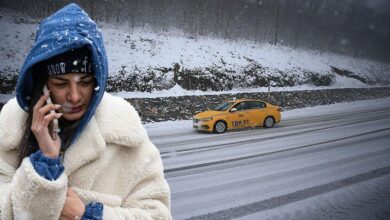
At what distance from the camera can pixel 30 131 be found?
1.35 meters

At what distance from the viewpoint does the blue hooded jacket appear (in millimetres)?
1243

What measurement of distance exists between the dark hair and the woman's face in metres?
0.05

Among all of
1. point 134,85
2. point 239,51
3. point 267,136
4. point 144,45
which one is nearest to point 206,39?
point 239,51

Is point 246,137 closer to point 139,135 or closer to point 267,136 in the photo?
point 267,136

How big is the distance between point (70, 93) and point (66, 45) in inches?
8.8

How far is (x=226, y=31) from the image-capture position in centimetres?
3409

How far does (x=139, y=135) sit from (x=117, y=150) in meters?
0.14

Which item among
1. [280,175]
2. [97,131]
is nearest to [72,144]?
[97,131]

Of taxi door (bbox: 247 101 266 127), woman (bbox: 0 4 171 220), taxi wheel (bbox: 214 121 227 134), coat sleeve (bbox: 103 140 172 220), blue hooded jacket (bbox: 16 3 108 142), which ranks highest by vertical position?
blue hooded jacket (bbox: 16 3 108 142)

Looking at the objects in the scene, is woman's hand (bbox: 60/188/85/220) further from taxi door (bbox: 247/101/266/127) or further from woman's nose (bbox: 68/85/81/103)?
taxi door (bbox: 247/101/266/127)

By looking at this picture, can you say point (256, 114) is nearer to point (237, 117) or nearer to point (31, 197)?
point (237, 117)

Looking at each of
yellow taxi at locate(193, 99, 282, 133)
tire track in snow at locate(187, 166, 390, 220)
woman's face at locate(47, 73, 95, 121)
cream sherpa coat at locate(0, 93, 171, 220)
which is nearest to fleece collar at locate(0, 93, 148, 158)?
cream sherpa coat at locate(0, 93, 171, 220)

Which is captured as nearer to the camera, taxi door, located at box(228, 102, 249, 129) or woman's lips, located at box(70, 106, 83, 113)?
woman's lips, located at box(70, 106, 83, 113)

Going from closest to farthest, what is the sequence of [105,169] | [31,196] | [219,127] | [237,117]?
1. [31,196]
2. [105,169]
3. [219,127]
4. [237,117]
